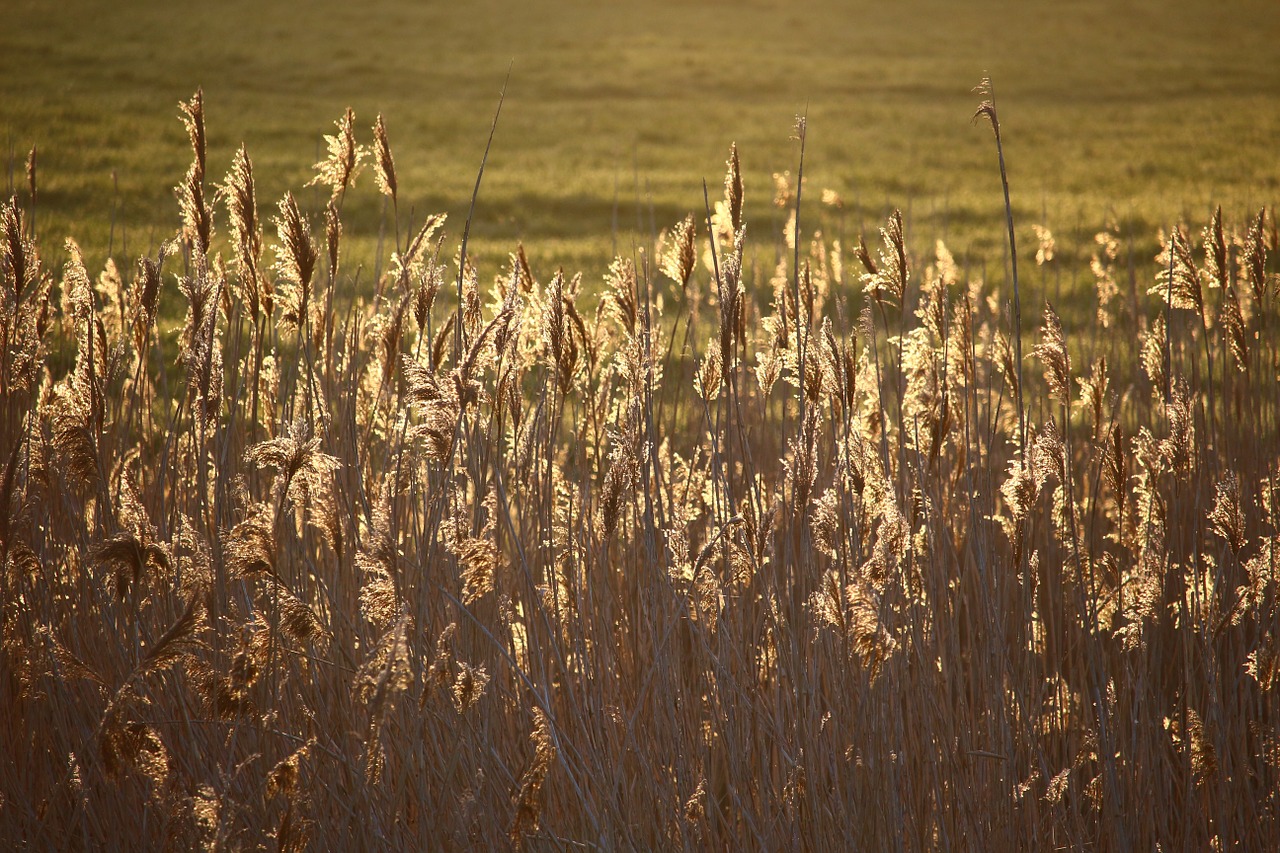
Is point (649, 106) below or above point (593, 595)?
above

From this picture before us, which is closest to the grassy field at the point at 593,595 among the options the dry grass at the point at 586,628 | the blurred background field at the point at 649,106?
the dry grass at the point at 586,628

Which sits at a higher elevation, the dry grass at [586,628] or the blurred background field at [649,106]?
the blurred background field at [649,106]

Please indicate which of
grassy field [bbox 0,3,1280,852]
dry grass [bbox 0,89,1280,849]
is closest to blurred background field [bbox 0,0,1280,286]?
grassy field [bbox 0,3,1280,852]

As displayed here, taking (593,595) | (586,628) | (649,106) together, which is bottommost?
(586,628)

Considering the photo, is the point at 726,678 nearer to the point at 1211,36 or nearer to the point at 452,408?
the point at 452,408

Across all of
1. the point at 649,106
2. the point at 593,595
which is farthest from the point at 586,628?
the point at 649,106

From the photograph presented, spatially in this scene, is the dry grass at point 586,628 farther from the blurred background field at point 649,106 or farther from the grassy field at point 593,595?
the blurred background field at point 649,106

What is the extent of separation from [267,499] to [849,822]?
4.42ft

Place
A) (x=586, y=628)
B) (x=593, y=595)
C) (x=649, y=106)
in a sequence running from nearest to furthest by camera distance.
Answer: (x=593, y=595) < (x=586, y=628) < (x=649, y=106)

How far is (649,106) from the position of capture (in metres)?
16.1

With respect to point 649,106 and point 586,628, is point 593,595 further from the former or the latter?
point 649,106

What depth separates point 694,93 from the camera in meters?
17.2

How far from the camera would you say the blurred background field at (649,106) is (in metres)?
9.80

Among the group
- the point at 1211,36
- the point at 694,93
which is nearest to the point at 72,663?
the point at 694,93
